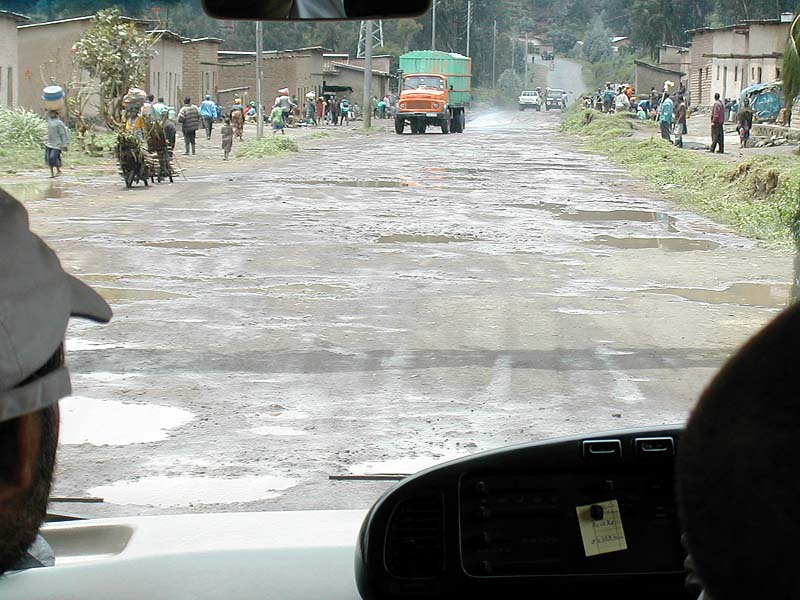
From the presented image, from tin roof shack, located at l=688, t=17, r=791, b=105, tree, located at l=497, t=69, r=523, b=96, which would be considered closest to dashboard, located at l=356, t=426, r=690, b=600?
tin roof shack, located at l=688, t=17, r=791, b=105

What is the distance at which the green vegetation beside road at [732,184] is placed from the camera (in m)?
16.1

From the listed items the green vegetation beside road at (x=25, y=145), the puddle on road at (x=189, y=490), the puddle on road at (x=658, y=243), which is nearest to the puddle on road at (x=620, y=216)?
the puddle on road at (x=658, y=243)

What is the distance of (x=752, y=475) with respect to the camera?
0.67 metres

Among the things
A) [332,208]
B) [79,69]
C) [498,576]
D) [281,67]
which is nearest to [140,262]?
[332,208]

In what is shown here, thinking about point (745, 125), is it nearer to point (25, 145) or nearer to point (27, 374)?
point (25, 145)

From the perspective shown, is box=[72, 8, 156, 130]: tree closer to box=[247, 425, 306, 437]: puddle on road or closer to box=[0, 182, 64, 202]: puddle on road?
box=[0, 182, 64, 202]: puddle on road

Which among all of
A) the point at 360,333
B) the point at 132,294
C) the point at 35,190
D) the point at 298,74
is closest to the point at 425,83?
the point at 298,74

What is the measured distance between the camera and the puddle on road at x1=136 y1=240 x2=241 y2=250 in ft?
44.7

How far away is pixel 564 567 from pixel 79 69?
26193 millimetres

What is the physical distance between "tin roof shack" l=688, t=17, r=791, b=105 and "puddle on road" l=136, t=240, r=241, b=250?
86.1ft

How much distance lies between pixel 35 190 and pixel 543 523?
64.6 feet

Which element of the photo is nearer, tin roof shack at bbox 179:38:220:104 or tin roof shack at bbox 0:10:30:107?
tin roof shack at bbox 0:10:30:107

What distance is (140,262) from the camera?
12.4 meters

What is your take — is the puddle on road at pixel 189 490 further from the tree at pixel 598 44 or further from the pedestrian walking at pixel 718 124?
the tree at pixel 598 44
